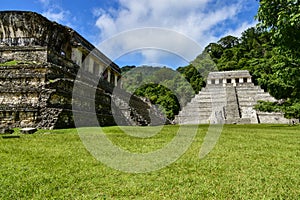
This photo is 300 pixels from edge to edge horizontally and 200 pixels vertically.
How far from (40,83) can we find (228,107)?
779 inches

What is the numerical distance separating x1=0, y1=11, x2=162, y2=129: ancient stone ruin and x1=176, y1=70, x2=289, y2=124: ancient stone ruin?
1152cm

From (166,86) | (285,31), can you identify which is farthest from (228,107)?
(285,31)

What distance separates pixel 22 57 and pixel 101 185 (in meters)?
A: 10.9

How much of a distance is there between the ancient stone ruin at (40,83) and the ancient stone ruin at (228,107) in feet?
37.8

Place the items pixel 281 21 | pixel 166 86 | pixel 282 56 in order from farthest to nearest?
pixel 166 86
pixel 282 56
pixel 281 21

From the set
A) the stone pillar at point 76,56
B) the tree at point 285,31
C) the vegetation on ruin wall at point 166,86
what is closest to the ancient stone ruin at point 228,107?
the vegetation on ruin wall at point 166,86

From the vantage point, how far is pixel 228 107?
2508 cm

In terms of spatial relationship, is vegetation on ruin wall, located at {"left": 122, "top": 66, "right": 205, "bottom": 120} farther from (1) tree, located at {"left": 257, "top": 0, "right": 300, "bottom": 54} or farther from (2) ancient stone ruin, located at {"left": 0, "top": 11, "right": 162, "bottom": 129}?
(1) tree, located at {"left": 257, "top": 0, "right": 300, "bottom": 54}

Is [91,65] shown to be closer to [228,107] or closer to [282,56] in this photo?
[228,107]

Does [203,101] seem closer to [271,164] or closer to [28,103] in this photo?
[28,103]

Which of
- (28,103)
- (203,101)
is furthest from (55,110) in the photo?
(203,101)

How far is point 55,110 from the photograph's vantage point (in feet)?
27.5

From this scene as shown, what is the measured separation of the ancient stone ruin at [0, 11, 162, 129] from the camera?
27.3 feet

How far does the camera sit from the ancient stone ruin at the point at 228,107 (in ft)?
73.2
